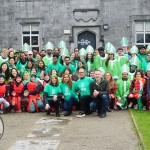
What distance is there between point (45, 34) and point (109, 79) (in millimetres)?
10348

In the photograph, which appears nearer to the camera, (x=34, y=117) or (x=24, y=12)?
(x=34, y=117)

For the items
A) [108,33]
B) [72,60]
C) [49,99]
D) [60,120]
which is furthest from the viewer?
[108,33]

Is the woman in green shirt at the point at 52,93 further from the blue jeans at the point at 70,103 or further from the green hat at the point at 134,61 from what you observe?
the green hat at the point at 134,61

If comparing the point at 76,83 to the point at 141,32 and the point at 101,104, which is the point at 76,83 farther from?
the point at 141,32

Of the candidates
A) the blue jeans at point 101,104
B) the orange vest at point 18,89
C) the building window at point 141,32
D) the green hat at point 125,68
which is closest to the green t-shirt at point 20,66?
the orange vest at point 18,89

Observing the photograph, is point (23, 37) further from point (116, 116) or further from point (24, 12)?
point (116, 116)

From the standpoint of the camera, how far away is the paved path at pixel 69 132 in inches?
352

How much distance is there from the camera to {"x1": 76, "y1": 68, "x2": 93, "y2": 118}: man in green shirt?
13008mm

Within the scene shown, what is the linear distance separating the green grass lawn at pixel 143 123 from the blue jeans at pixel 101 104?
909mm

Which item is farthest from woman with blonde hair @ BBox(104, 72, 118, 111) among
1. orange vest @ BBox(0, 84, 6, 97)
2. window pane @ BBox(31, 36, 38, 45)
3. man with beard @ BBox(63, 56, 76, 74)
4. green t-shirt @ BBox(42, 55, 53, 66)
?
window pane @ BBox(31, 36, 38, 45)

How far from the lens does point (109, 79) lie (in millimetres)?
13898

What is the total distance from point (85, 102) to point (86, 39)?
10.9 meters

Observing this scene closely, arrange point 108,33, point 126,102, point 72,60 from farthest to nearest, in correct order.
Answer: point 108,33 < point 72,60 < point 126,102

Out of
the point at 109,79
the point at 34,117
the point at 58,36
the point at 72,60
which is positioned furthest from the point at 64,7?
the point at 34,117
